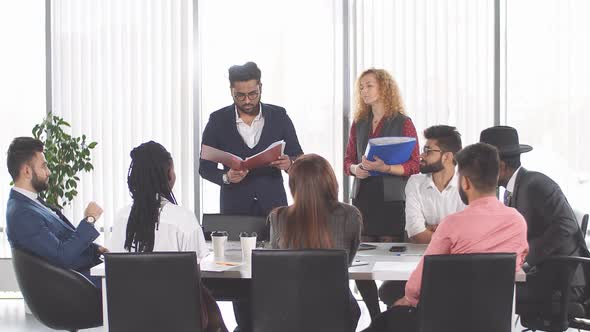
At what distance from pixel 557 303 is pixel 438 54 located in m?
2.86

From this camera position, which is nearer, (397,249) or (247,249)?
(247,249)

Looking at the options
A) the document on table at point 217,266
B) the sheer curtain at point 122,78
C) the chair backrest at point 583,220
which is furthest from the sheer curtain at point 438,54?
the document on table at point 217,266

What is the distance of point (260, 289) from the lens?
3074 millimetres

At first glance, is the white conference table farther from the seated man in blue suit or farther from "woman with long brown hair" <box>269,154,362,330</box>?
the seated man in blue suit

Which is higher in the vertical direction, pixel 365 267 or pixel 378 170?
pixel 378 170

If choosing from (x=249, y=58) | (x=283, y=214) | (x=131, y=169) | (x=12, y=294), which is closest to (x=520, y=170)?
(x=283, y=214)

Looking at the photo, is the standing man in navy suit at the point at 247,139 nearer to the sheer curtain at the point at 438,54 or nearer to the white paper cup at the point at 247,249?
the white paper cup at the point at 247,249

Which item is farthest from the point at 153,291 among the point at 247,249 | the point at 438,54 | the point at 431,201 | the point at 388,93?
the point at 438,54

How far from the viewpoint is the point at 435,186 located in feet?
14.1

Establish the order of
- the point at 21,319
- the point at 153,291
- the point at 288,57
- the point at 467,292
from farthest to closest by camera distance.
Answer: the point at 288,57
the point at 21,319
the point at 153,291
the point at 467,292

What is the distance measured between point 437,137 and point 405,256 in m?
0.86

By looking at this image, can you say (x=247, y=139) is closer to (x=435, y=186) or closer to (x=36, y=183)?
(x=435, y=186)

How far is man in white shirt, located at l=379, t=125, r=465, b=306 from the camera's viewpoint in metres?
4.26

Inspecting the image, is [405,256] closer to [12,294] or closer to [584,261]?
[584,261]
